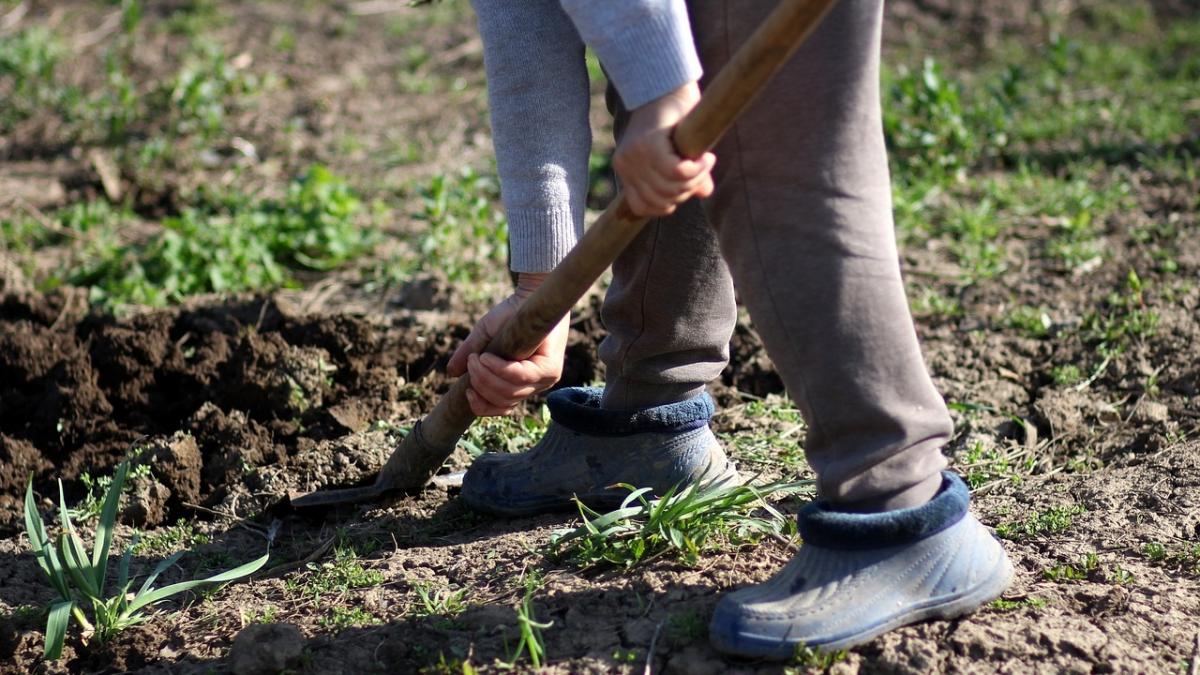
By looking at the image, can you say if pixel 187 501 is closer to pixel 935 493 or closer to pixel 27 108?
pixel 935 493

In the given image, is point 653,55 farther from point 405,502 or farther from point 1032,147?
point 1032,147

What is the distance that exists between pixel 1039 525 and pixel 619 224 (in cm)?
115

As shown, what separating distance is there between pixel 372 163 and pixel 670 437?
3313 millimetres

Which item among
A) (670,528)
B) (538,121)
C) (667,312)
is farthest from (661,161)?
(670,528)

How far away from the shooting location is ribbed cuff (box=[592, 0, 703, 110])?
1890 mm

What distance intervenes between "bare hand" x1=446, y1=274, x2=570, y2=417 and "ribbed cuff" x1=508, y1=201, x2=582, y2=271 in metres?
0.04

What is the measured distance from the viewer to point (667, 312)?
2504 millimetres

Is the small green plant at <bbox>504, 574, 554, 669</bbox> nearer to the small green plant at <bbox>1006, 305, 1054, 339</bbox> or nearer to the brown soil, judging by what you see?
the brown soil

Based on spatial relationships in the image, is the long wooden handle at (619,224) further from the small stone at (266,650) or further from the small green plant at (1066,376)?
the small green plant at (1066,376)

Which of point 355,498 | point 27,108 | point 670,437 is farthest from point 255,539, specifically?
point 27,108

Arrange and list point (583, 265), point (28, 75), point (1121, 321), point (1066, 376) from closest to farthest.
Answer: point (583, 265)
point (1066, 376)
point (1121, 321)
point (28, 75)

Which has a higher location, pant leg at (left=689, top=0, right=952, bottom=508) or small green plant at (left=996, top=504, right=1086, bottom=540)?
pant leg at (left=689, top=0, right=952, bottom=508)

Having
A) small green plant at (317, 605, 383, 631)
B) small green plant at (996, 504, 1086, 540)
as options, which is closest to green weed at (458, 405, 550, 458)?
small green plant at (317, 605, 383, 631)

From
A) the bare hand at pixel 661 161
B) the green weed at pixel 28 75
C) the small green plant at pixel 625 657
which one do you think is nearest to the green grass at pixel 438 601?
the small green plant at pixel 625 657
